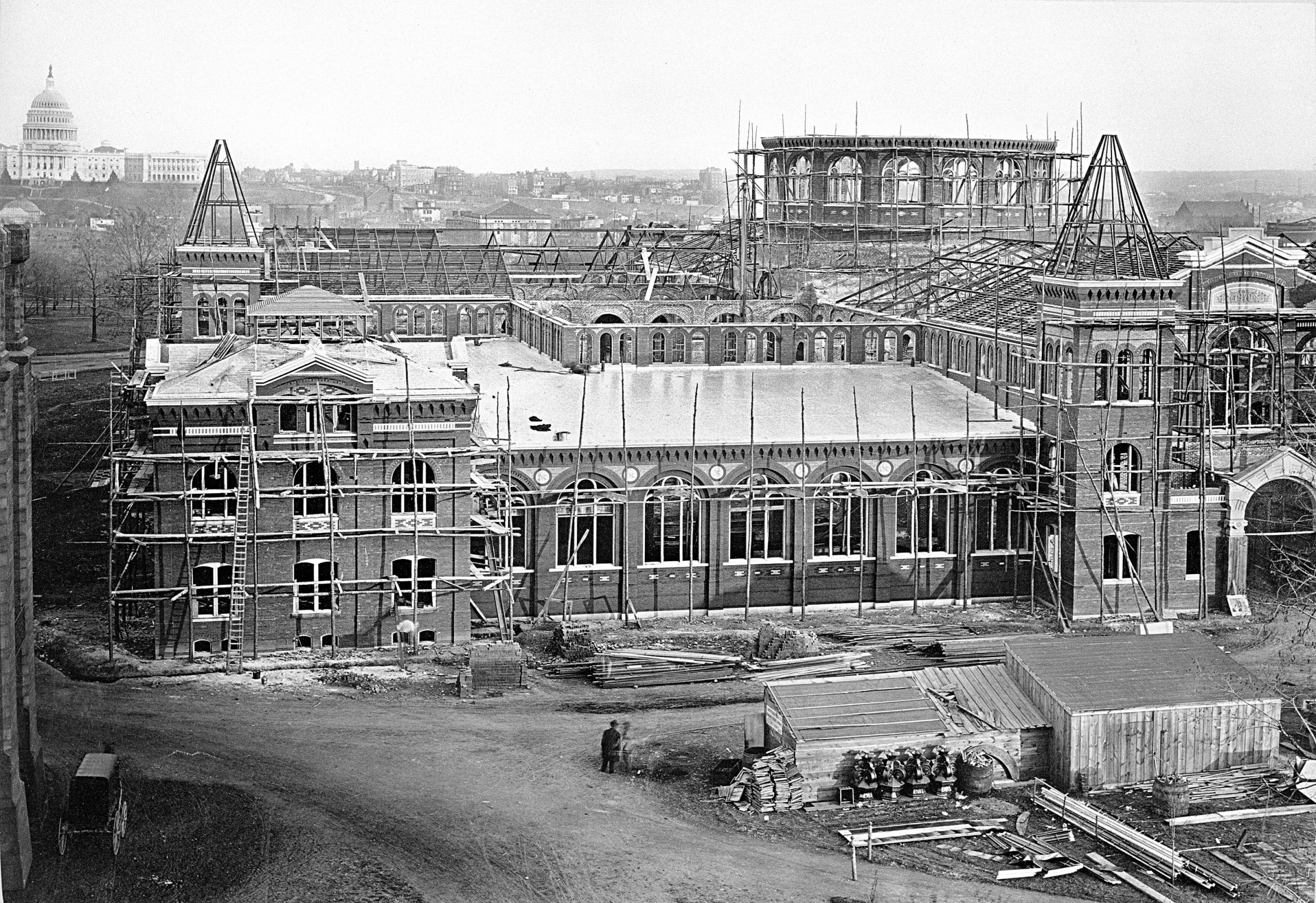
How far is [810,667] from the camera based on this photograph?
45.7 meters

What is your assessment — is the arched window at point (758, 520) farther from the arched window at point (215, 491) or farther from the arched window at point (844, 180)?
the arched window at point (844, 180)

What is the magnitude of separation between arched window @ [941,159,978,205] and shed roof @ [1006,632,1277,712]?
49120 mm

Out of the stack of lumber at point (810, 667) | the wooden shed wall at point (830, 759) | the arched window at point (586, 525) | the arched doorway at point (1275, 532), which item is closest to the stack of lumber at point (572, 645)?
the arched window at point (586, 525)

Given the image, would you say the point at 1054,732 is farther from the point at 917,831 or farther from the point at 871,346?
the point at 871,346

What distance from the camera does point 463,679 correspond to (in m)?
43.2

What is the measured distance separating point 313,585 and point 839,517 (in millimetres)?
15681

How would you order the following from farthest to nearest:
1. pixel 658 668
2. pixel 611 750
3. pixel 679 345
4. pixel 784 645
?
pixel 679 345 < pixel 784 645 < pixel 658 668 < pixel 611 750

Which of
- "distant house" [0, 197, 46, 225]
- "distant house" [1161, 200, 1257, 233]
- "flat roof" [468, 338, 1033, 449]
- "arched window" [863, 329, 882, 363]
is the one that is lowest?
"flat roof" [468, 338, 1033, 449]

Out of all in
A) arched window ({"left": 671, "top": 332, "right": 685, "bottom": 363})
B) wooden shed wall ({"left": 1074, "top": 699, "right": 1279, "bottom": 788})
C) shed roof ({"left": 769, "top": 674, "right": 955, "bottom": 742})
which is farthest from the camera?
arched window ({"left": 671, "top": 332, "right": 685, "bottom": 363})

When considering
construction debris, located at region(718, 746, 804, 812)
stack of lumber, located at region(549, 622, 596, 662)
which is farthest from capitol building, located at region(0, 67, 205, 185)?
construction debris, located at region(718, 746, 804, 812)

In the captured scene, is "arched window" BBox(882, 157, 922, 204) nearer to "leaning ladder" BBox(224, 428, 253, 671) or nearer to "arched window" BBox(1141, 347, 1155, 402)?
"arched window" BBox(1141, 347, 1155, 402)

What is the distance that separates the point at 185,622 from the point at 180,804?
10572 millimetres

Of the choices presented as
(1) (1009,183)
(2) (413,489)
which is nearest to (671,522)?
(2) (413,489)

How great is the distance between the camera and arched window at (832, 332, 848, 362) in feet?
226
